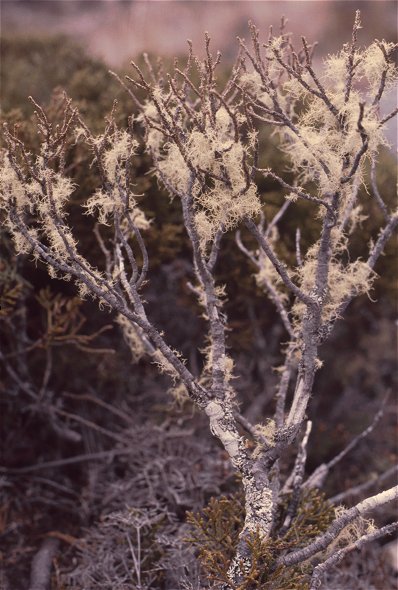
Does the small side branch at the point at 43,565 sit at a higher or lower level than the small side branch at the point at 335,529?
higher

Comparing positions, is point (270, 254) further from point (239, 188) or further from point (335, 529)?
point (335, 529)

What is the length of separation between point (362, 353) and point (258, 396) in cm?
148

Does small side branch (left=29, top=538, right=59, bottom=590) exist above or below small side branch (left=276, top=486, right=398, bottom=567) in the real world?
above

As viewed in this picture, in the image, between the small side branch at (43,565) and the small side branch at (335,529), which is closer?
the small side branch at (335,529)

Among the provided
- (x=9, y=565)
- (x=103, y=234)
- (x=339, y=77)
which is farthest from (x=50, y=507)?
Result: (x=339, y=77)

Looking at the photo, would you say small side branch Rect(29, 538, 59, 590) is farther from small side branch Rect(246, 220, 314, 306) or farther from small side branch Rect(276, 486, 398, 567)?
small side branch Rect(246, 220, 314, 306)

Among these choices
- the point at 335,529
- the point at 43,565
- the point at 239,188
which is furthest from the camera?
the point at 43,565

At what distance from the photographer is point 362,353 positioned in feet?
18.0

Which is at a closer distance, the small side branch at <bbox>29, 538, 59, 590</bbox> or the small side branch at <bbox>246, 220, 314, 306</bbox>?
the small side branch at <bbox>246, 220, 314, 306</bbox>

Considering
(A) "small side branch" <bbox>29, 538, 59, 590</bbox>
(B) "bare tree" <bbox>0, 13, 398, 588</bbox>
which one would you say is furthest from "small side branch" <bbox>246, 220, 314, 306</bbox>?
(A) "small side branch" <bbox>29, 538, 59, 590</bbox>

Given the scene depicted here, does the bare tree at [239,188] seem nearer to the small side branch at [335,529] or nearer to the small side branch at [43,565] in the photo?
the small side branch at [335,529]

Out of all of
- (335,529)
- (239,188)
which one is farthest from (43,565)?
(239,188)

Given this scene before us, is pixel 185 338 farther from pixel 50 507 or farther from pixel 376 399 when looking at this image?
pixel 376 399

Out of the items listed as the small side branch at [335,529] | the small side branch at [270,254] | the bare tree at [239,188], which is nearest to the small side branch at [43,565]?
the bare tree at [239,188]
